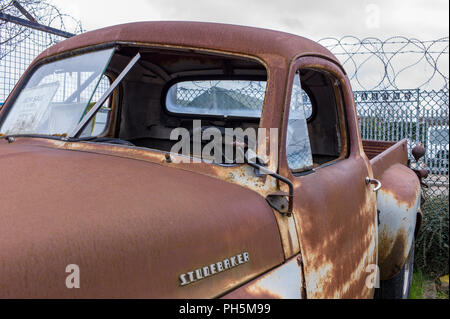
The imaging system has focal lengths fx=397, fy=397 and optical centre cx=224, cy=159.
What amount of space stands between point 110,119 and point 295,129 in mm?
1682

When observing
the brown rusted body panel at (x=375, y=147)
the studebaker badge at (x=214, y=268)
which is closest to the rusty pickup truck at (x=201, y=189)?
the studebaker badge at (x=214, y=268)

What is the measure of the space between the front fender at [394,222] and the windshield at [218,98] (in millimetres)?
966

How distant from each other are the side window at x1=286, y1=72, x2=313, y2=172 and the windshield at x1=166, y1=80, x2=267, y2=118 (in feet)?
2.38

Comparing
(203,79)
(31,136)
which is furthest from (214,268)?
(203,79)

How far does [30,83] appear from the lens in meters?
2.22

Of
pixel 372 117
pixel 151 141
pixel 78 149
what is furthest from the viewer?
pixel 372 117

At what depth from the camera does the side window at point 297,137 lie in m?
1.65

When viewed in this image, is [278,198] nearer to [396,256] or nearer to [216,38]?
[216,38]

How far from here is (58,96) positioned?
6.49ft

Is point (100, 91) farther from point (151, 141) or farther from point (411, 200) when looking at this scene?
point (411, 200)

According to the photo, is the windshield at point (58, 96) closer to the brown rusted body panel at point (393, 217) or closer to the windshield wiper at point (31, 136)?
the windshield wiper at point (31, 136)

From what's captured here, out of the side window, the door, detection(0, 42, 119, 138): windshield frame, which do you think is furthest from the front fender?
detection(0, 42, 119, 138): windshield frame

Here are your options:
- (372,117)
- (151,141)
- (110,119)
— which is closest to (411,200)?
(151,141)

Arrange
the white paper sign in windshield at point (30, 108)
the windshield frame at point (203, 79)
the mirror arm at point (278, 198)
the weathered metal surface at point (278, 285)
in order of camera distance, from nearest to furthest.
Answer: the weathered metal surface at point (278, 285)
the mirror arm at point (278, 198)
the white paper sign in windshield at point (30, 108)
the windshield frame at point (203, 79)
